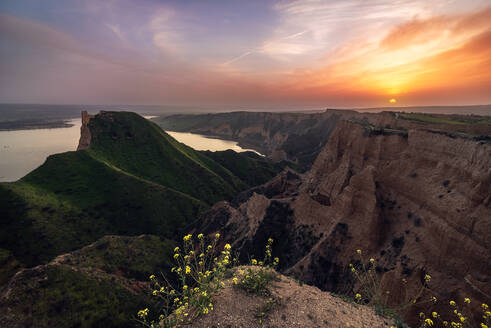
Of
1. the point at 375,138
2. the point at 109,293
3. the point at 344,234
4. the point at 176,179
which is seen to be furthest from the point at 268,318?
the point at 176,179

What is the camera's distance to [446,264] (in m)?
18.9

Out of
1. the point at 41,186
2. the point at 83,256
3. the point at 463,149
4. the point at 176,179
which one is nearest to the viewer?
the point at 463,149

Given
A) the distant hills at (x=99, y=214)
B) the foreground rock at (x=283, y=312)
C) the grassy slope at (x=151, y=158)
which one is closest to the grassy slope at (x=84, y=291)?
the distant hills at (x=99, y=214)

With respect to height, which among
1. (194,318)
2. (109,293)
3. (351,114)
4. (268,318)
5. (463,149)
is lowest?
(109,293)

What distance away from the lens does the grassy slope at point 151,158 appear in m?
78.0

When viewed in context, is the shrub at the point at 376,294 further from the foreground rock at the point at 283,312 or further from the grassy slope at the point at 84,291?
the grassy slope at the point at 84,291

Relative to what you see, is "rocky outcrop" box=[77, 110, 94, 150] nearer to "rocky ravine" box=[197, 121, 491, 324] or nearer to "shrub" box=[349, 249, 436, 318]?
"rocky ravine" box=[197, 121, 491, 324]

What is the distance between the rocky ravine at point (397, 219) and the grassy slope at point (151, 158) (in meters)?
43.5

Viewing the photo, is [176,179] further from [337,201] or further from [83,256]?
[337,201]

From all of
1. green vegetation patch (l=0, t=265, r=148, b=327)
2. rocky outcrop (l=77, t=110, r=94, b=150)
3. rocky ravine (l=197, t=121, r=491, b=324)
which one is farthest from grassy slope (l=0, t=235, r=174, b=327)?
rocky outcrop (l=77, t=110, r=94, b=150)

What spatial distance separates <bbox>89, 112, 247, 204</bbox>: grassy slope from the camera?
7800cm

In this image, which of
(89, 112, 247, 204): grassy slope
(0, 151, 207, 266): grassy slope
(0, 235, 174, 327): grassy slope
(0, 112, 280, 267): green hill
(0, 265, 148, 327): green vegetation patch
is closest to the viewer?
(0, 265, 148, 327): green vegetation patch

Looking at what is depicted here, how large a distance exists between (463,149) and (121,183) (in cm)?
7174

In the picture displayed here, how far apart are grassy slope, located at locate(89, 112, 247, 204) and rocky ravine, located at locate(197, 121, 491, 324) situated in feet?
143
